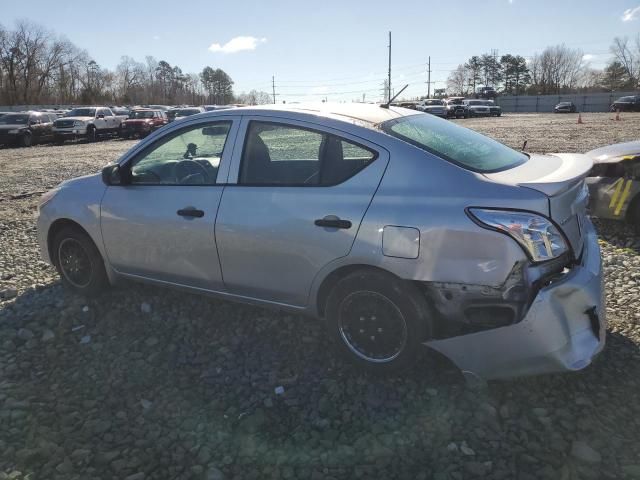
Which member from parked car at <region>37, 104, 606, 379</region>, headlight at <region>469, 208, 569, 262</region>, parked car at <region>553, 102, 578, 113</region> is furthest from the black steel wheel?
parked car at <region>553, 102, 578, 113</region>

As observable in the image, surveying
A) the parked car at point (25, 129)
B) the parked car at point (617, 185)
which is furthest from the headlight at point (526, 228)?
the parked car at point (25, 129)

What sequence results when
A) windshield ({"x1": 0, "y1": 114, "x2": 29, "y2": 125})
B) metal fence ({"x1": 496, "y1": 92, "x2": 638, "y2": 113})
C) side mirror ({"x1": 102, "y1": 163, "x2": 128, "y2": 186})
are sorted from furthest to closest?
metal fence ({"x1": 496, "y1": 92, "x2": 638, "y2": 113}) → windshield ({"x1": 0, "y1": 114, "x2": 29, "y2": 125}) → side mirror ({"x1": 102, "y1": 163, "x2": 128, "y2": 186})

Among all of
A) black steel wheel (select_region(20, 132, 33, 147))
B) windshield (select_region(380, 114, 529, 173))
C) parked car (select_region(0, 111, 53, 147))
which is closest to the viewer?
windshield (select_region(380, 114, 529, 173))

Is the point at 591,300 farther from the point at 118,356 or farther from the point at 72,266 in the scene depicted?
the point at 72,266

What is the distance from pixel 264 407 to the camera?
2922 millimetres

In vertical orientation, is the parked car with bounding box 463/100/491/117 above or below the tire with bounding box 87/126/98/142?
above

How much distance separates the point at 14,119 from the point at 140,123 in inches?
250

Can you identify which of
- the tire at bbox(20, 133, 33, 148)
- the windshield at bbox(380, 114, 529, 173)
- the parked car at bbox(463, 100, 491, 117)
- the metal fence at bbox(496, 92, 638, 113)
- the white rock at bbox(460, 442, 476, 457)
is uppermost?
the metal fence at bbox(496, 92, 638, 113)

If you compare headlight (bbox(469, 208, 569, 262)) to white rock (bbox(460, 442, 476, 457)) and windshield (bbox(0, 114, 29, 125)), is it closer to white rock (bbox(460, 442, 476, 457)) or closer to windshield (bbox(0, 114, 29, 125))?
white rock (bbox(460, 442, 476, 457))

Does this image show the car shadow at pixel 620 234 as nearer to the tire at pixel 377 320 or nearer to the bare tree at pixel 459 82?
the tire at pixel 377 320

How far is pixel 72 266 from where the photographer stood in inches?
175

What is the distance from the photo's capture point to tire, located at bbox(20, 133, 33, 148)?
24.2 m

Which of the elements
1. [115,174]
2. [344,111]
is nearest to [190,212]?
[115,174]

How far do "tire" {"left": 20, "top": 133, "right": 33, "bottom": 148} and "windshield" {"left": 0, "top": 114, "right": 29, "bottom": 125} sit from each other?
61 cm
